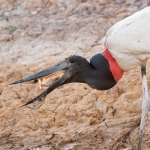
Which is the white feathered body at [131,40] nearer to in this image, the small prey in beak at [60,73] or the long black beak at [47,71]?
the small prey in beak at [60,73]

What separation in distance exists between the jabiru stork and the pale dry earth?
518 millimetres

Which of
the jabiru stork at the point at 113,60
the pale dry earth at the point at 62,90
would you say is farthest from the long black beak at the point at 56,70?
the pale dry earth at the point at 62,90

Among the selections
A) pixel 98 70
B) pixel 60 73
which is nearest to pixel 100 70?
Answer: pixel 98 70

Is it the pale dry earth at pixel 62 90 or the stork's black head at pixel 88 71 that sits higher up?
the stork's black head at pixel 88 71

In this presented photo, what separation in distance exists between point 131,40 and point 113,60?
316 millimetres

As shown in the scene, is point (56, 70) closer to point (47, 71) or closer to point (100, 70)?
point (47, 71)

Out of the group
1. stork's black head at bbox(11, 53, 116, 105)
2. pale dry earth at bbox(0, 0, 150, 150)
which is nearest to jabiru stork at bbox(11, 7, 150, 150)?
stork's black head at bbox(11, 53, 116, 105)

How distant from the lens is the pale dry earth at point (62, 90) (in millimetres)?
5648

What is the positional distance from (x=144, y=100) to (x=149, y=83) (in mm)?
614

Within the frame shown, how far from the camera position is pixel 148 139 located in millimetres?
5508

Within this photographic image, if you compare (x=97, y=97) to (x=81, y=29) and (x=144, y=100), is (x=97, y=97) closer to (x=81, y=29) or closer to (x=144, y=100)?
(x=144, y=100)

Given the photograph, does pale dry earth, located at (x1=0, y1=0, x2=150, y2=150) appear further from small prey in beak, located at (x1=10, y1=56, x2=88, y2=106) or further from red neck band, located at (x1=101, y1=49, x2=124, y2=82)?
small prey in beak, located at (x1=10, y1=56, x2=88, y2=106)

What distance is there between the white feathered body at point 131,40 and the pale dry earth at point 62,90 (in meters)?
0.85

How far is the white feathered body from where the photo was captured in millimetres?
5023
